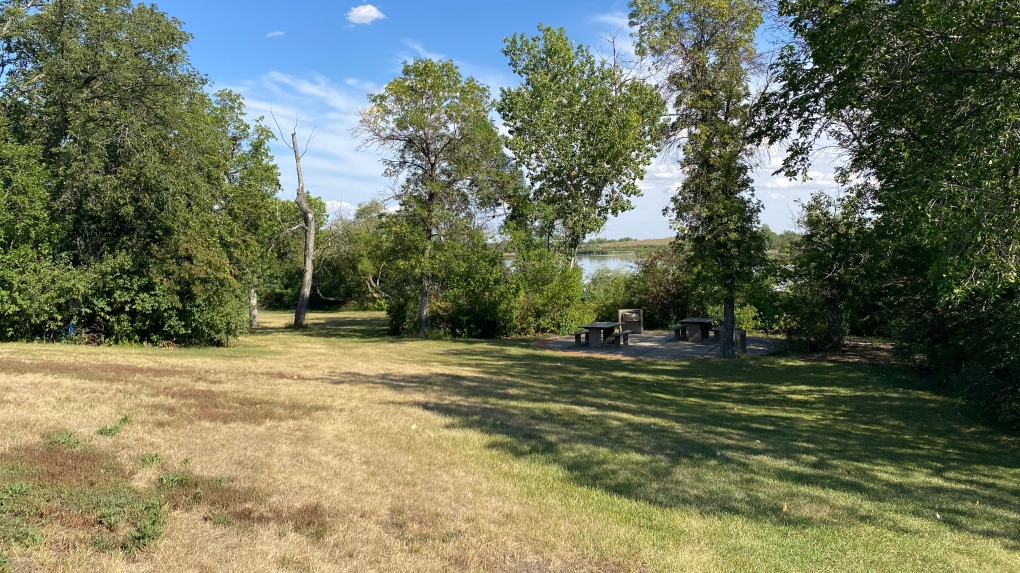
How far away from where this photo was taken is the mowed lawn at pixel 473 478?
369 centimetres

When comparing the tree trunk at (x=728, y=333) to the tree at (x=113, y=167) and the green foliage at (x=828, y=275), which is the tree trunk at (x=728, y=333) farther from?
the tree at (x=113, y=167)

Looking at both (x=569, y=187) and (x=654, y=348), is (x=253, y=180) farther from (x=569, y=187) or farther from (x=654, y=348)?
(x=654, y=348)

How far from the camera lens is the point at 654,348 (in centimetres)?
1802

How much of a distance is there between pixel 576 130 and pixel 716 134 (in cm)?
1079

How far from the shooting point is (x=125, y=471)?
4.55 m

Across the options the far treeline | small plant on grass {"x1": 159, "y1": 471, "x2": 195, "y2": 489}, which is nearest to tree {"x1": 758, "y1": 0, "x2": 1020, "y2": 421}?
the far treeline

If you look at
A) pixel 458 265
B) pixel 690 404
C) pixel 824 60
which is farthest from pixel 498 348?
pixel 824 60

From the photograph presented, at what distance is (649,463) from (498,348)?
12.6 m

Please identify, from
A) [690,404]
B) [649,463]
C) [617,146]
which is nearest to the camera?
[649,463]

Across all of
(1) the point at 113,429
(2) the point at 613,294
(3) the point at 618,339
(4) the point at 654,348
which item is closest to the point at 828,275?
(4) the point at 654,348

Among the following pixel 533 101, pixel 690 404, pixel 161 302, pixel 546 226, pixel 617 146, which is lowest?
pixel 690 404

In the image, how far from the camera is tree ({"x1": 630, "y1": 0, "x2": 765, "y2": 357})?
48.5 ft

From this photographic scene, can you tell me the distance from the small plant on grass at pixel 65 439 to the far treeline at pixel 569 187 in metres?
8.28

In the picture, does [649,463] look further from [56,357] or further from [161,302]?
[161,302]
